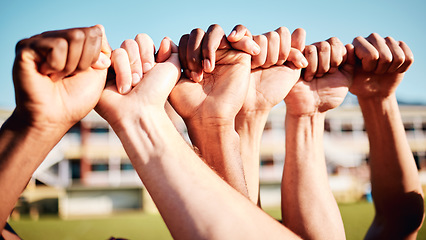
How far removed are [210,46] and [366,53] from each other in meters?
1.02

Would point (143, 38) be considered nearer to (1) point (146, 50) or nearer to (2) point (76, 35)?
(1) point (146, 50)

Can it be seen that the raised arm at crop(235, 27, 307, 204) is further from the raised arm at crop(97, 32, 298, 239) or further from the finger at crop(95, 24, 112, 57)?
the finger at crop(95, 24, 112, 57)

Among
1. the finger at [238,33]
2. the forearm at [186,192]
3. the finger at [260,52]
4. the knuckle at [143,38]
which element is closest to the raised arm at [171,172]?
the forearm at [186,192]

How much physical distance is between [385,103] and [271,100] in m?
0.92

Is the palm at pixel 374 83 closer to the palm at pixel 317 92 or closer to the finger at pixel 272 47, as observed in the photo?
the palm at pixel 317 92

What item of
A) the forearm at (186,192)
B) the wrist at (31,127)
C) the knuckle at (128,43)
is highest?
the knuckle at (128,43)

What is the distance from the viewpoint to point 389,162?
2139mm

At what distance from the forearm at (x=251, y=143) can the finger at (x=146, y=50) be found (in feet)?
2.52

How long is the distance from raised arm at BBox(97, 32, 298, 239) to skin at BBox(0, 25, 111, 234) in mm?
146

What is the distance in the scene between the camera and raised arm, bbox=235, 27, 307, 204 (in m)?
1.67

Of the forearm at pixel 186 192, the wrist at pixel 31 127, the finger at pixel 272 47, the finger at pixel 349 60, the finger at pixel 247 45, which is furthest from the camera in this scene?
the finger at pixel 349 60

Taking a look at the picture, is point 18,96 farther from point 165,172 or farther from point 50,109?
point 165,172

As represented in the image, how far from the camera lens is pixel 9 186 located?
1085mm

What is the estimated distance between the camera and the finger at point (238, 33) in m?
1.49
